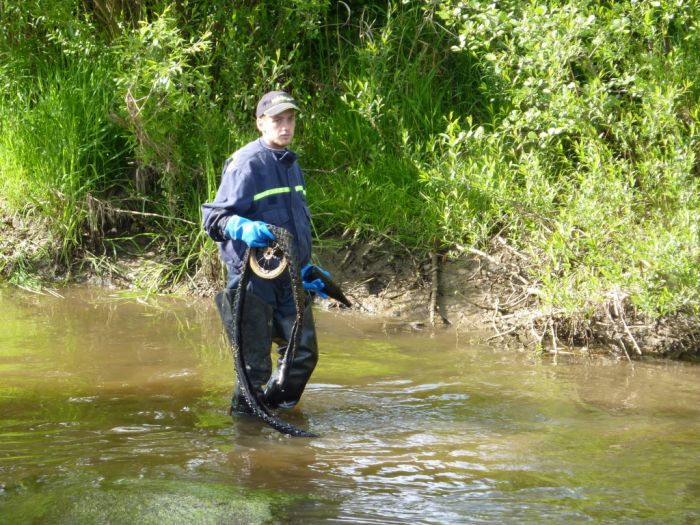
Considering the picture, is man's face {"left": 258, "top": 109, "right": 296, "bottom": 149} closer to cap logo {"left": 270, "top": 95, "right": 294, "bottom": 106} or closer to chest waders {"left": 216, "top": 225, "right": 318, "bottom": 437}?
cap logo {"left": 270, "top": 95, "right": 294, "bottom": 106}

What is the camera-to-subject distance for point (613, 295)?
6102 millimetres

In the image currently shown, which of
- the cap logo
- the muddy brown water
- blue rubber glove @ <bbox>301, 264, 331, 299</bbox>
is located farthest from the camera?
blue rubber glove @ <bbox>301, 264, 331, 299</bbox>

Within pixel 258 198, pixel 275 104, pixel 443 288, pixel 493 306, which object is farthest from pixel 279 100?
pixel 443 288

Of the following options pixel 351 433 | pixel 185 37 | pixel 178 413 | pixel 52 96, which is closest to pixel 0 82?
pixel 52 96

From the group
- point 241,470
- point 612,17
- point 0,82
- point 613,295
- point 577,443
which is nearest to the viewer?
point 241,470

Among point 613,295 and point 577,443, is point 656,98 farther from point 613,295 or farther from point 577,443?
point 577,443

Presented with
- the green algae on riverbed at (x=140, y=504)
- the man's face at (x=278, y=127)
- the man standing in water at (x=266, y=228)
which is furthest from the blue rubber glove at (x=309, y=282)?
the green algae on riverbed at (x=140, y=504)

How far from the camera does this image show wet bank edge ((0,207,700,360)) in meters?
6.29

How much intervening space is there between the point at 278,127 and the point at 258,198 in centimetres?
37

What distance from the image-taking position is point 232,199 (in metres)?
4.73

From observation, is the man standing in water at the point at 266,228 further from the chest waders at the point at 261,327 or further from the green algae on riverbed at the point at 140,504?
the green algae on riverbed at the point at 140,504

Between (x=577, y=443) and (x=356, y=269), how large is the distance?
316 centimetres

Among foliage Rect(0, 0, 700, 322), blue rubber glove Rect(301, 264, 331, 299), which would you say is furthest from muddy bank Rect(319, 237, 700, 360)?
blue rubber glove Rect(301, 264, 331, 299)

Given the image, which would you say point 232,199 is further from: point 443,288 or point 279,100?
point 443,288
